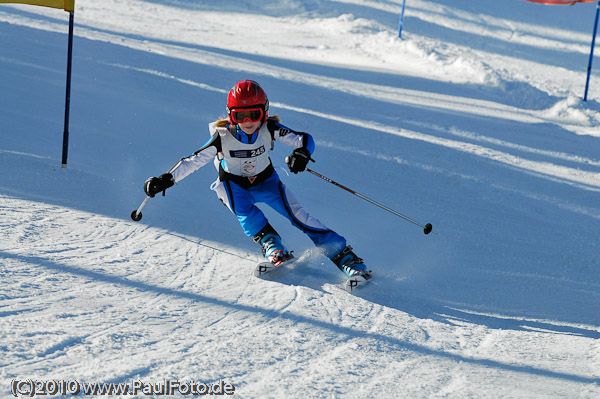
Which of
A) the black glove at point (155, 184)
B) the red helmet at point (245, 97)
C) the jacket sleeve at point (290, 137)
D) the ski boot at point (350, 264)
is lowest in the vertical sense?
the ski boot at point (350, 264)

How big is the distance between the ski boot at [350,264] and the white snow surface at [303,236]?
0.13 metres

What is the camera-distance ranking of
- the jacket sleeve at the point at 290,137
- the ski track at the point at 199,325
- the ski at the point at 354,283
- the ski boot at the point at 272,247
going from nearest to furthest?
the ski track at the point at 199,325 → the ski at the point at 354,283 → the ski boot at the point at 272,247 → the jacket sleeve at the point at 290,137

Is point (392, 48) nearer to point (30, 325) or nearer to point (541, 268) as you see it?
point (541, 268)

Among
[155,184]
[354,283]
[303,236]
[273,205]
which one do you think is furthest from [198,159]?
[354,283]

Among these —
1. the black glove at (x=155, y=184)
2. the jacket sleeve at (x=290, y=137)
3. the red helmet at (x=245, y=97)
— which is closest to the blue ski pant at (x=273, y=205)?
the jacket sleeve at (x=290, y=137)

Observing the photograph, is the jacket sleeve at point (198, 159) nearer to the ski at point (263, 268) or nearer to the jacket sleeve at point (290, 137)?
the jacket sleeve at point (290, 137)

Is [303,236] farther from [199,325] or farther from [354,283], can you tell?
[199,325]

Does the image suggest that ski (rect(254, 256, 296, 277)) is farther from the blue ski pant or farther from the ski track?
the blue ski pant

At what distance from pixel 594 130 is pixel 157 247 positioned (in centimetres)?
821

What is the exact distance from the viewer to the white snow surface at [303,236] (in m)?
3.18

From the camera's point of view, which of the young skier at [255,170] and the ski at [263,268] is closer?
the ski at [263,268]

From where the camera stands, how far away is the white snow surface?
318 cm

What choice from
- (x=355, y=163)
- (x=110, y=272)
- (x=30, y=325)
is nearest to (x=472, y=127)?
(x=355, y=163)

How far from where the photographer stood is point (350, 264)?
454cm
